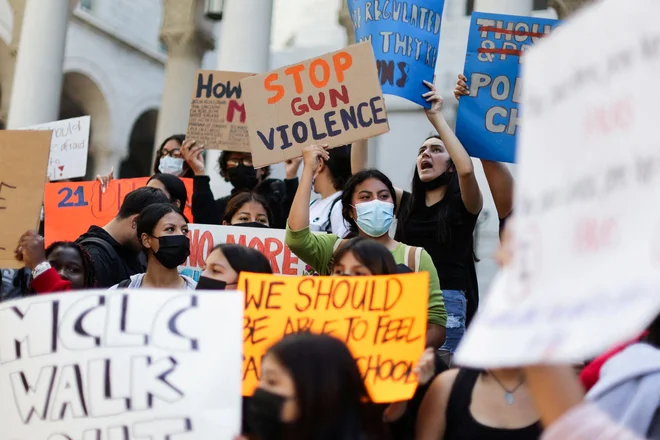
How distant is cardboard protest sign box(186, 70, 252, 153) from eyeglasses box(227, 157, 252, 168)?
4.3 inches

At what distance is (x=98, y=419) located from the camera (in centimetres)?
262

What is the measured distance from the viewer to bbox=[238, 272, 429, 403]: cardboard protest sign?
3.00 metres

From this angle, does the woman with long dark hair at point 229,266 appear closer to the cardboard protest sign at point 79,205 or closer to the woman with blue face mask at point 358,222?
the woman with blue face mask at point 358,222

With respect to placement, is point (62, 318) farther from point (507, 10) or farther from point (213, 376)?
point (507, 10)

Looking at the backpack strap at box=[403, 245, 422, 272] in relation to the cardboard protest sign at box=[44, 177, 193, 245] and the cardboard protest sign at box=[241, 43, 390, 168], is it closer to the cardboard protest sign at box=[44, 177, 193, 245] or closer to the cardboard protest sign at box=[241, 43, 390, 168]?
the cardboard protest sign at box=[241, 43, 390, 168]

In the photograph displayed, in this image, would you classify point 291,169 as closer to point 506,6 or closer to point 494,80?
point 494,80

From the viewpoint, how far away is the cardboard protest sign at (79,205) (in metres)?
6.29

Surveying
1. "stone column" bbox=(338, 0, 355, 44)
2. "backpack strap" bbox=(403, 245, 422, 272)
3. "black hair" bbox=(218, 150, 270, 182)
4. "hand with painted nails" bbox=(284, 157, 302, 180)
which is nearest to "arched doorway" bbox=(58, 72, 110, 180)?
"stone column" bbox=(338, 0, 355, 44)

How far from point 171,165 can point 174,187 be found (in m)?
1.18

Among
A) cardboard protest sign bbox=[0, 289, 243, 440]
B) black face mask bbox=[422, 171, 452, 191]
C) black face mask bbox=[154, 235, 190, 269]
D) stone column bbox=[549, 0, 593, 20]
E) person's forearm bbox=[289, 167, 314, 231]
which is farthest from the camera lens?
stone column bbox=[549, 0, 593, 20]

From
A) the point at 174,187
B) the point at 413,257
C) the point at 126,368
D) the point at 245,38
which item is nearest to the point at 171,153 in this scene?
the point at 174,187

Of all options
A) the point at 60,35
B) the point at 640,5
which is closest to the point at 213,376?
the point at 640,5

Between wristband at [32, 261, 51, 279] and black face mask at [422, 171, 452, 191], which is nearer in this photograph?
wristband at [32, 261, 51, 279]

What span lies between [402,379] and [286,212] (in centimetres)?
365
